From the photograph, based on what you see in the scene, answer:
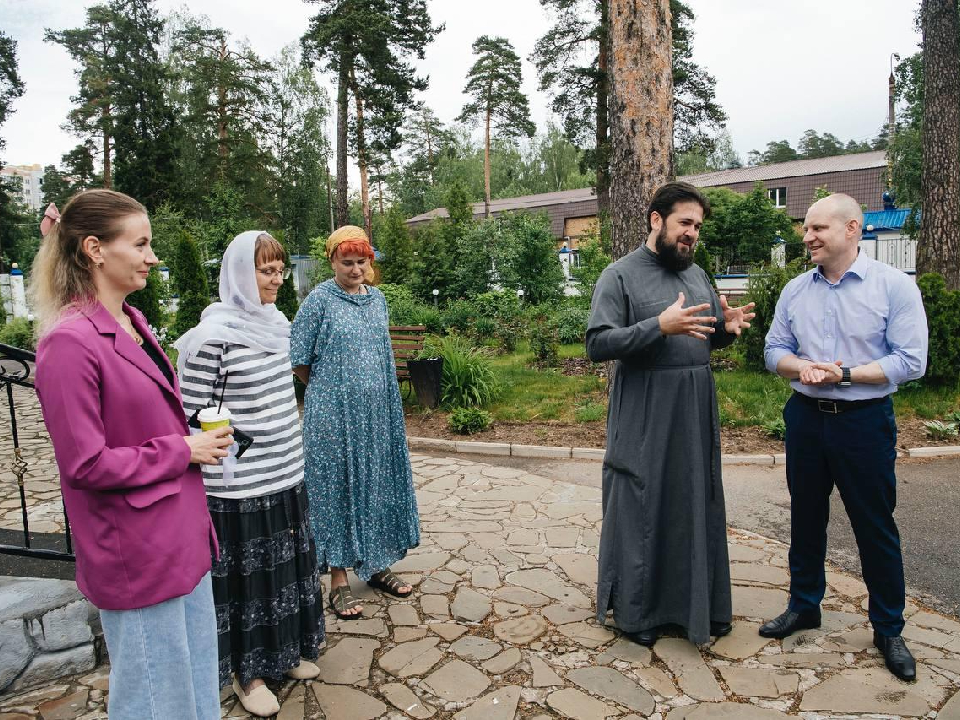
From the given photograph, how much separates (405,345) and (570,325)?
208 inches

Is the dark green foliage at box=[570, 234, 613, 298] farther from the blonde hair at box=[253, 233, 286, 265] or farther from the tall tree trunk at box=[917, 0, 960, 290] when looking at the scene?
the blonde hair at box=[253, 233, 286, 265]

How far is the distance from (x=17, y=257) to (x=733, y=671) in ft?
157

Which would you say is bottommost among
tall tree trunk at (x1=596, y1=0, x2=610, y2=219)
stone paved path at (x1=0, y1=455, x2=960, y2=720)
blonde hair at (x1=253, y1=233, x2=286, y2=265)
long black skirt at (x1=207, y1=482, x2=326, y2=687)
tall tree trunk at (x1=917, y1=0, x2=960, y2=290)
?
stone paved path at (x1=0, y1=455, x2=960, y2=720)

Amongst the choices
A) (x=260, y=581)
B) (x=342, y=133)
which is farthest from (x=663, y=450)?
(x=342, y=133)

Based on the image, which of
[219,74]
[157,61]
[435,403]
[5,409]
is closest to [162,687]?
[435,403]

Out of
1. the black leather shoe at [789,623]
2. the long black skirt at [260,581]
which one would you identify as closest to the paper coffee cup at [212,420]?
the long black skirt at [260,581]

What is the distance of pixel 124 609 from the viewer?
192 cm

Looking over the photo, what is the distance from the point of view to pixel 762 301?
32.7 ft

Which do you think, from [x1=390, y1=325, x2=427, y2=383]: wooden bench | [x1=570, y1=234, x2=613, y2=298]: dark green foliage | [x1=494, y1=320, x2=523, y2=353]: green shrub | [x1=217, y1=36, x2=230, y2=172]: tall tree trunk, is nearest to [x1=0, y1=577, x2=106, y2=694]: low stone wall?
[x1=390, y1=325, x2=427, y2=383]: wooden bench

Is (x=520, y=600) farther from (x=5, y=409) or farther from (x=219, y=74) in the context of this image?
→ (x=219, y=74)

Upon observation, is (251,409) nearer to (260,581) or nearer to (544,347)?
(260,581)

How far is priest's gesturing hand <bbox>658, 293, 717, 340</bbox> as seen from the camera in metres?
3.15

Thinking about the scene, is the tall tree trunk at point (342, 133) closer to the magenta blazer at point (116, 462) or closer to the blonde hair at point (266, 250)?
the blonde hair at point (266, 250)

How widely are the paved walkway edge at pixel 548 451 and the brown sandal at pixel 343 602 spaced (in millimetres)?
3614
